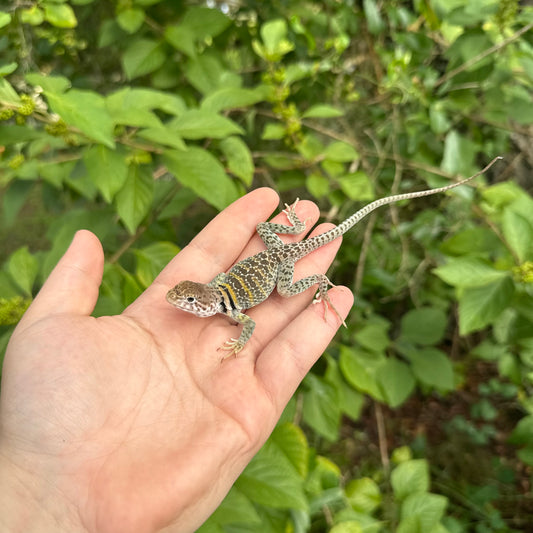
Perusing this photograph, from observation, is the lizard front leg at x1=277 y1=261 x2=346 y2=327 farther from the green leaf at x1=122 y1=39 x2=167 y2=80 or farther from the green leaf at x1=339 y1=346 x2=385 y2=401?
the green leaf at x1=122 y1=39 x2=167 y2=80

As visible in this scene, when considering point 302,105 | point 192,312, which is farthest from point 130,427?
point 302,105

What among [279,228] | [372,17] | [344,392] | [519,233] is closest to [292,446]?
[344,392]

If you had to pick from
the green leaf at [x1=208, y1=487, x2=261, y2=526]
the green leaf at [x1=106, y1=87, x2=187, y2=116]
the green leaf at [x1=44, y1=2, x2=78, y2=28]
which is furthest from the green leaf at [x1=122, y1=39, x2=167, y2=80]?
the green leaf at [x1=208, y1=487, x2=261, y2=526]

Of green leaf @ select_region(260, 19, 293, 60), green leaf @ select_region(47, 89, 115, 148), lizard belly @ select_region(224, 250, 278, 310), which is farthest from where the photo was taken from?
green leaf @ select_region(260, 19, 293, 60)

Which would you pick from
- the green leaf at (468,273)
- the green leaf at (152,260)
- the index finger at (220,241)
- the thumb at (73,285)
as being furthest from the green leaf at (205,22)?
the green leaf at (468,273)

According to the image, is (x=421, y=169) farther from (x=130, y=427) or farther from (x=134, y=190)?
(x=130, y=427)

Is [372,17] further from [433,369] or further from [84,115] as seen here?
[433,369]
